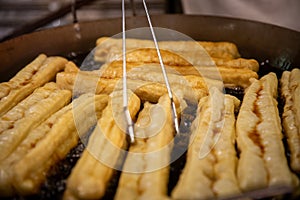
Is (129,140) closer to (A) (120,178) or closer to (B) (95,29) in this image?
(A) (120,178)

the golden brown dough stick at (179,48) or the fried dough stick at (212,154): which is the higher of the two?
the golden brown dough stick at (179,48)

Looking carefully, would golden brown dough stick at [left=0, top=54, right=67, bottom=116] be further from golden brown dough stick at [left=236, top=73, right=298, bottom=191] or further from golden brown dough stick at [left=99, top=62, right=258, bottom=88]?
golden brown dough stick at [left=236, top=73, right=298, bottom=191]

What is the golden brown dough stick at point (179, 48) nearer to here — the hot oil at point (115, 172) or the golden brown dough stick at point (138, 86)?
the golden brown dough stick at point (138, 86)

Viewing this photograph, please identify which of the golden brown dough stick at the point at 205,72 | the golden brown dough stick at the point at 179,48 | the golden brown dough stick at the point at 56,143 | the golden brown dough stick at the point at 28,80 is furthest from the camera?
the golden brown dough stick at the point at 179,48

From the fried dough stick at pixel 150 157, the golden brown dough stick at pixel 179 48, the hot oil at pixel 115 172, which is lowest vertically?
the hot oil at pixel 115 172

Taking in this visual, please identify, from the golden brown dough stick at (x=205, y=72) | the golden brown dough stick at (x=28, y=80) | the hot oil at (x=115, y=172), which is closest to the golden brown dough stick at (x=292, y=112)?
the hot oil at (x=115, y=172)

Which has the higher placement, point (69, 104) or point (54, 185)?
point (69, 104)

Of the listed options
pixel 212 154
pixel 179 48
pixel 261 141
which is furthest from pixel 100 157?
pixel 179 48

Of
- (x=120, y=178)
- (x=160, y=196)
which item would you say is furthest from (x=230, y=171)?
(x=120, y=178)
